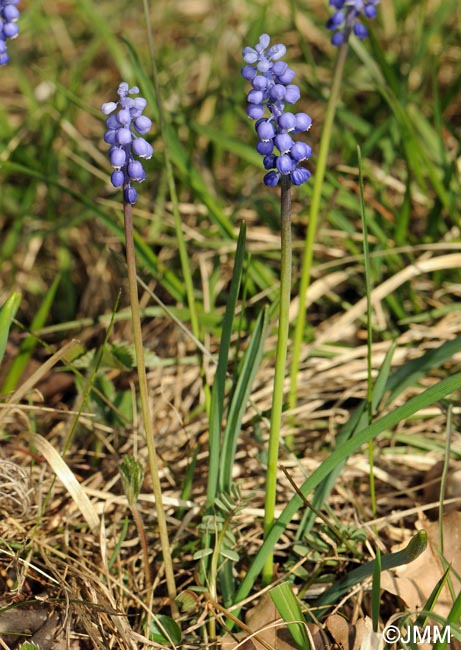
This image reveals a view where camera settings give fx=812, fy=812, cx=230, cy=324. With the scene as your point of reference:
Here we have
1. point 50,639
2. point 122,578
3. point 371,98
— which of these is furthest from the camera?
point 371,98

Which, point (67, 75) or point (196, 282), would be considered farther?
point (67, 75)

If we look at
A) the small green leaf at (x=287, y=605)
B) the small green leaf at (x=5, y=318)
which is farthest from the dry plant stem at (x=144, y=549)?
the small green leaf at (x=5, y=318)

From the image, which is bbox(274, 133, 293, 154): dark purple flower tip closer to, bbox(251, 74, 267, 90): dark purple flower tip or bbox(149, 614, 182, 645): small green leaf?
bbox(251, 74, 267, 90): dark purple flower tip

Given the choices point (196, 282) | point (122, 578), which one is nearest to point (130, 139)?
point (122, 578)

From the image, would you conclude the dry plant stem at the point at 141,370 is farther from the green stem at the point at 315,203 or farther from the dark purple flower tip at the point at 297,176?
the green stem at the point at 315,203

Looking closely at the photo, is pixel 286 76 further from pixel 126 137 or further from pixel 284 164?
pixel 126 137

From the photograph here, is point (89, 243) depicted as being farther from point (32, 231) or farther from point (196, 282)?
point (196, 282)

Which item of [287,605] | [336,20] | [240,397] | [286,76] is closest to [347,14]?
[336,20]
